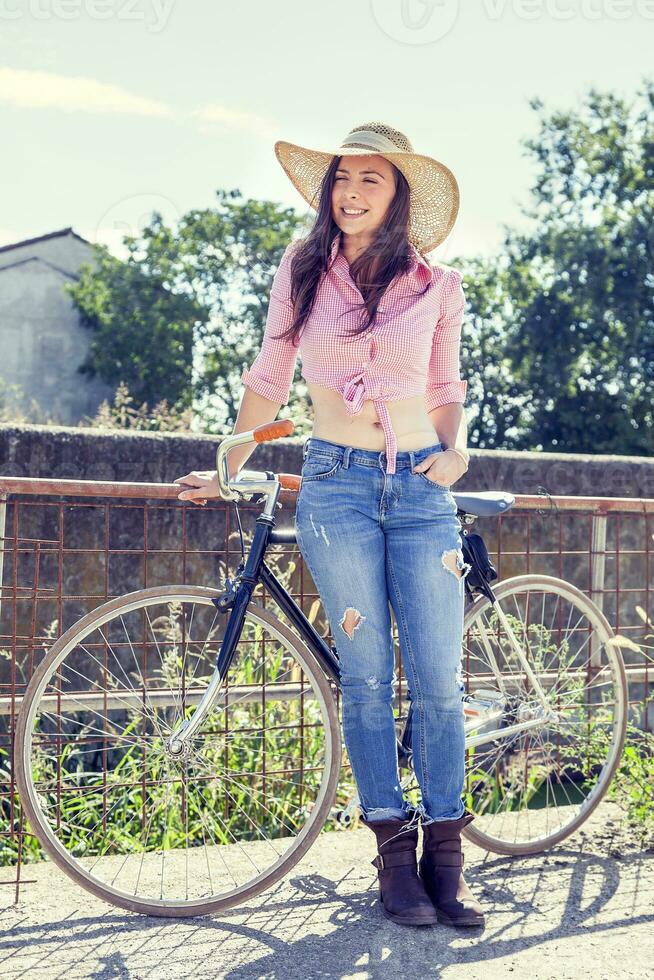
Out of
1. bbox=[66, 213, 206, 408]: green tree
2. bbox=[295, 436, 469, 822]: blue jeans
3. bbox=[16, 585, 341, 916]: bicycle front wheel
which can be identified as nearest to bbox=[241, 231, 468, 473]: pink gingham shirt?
bbox=[295, 436, 469, 822]: blue jeans

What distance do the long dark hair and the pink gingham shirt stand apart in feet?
0.08

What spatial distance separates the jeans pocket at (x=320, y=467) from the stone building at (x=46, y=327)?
27.4 metres

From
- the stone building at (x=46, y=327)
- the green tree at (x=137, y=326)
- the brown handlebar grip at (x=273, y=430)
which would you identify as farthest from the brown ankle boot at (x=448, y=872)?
the green tree at (x=137, y=326)

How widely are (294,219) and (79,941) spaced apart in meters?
33.6

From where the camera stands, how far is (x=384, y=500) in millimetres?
2752

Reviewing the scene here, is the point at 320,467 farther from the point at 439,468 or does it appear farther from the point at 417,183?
the point at 417,183

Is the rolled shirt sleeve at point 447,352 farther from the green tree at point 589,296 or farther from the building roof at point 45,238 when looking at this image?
the building roof at point 45,238

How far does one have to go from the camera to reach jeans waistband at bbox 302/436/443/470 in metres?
2.75

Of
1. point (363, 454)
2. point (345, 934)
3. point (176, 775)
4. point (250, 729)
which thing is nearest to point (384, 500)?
point (363, 454)

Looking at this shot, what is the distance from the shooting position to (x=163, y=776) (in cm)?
347

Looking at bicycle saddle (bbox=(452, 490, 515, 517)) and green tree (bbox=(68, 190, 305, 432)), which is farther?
green tree (bbox=(68, 190, 305, 432))

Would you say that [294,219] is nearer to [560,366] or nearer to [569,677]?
[560,366]

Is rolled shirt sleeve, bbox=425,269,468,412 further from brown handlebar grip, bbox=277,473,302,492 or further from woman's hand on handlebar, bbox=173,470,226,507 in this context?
woman's hand on handlebar, bbox=173,470,226,507

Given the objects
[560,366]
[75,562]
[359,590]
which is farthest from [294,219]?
[359,590]
